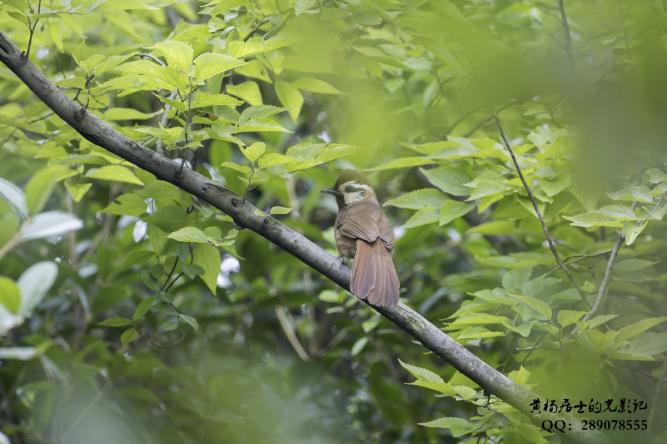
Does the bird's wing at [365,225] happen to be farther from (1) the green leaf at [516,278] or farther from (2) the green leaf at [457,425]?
(2) the green leaf at [457,425]

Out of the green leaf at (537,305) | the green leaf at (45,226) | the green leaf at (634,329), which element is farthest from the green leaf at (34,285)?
the green leaf at (634,329)

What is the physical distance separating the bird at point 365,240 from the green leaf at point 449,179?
436 millimetres

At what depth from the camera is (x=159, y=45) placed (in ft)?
7.98

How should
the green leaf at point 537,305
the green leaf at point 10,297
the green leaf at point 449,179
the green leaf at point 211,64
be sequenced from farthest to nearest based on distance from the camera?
the green leaf at point 449,179 → the green leaf at point 537,305 → the green leaf at point 211,64 → the green leaf at point 10,297

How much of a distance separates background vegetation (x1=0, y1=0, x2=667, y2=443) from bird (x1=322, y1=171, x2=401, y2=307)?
0.25 m

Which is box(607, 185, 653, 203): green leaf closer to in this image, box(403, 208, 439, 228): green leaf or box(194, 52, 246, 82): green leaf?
box(403, 208, 439, 228): green leaf

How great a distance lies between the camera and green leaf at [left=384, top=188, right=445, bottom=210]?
3461mm

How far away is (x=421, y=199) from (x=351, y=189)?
44.3 inches

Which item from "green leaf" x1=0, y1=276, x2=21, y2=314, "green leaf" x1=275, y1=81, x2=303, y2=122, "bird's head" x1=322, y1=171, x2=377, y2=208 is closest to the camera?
"green leaf" x1=0, y1=276, x2=21, y2=314

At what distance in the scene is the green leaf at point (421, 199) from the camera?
3.46 metres

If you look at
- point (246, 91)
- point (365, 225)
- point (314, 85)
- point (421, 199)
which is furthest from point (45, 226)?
point (365, 225)

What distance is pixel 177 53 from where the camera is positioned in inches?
97.3

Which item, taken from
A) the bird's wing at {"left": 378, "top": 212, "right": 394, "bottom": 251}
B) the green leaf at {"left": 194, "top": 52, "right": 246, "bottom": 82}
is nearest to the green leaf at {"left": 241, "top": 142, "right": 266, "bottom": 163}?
the green leaf at {"left": 194, "top": 52, "right": 246, "bottom": 82}

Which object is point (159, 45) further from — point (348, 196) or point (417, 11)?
point (348, 196)
